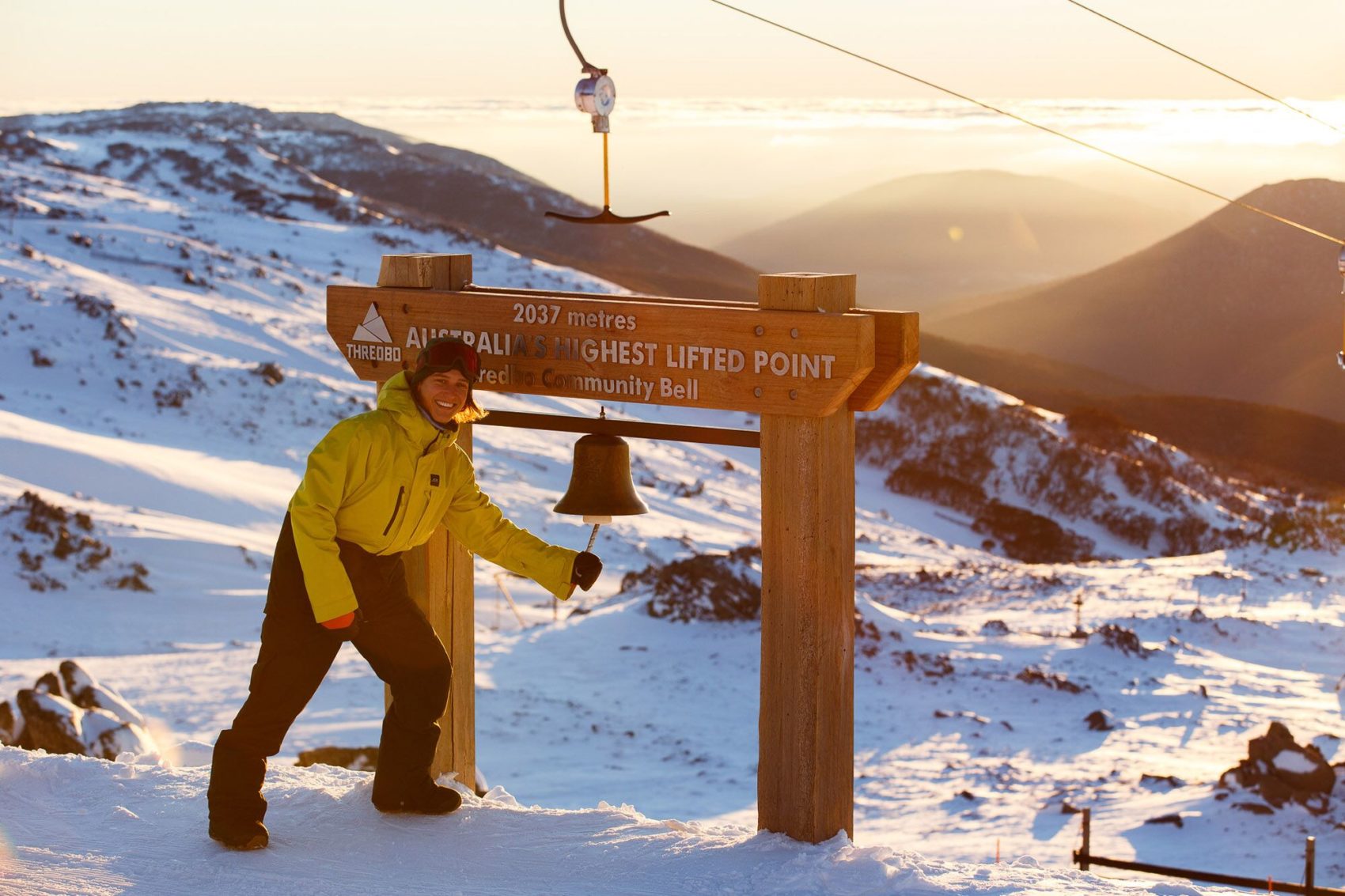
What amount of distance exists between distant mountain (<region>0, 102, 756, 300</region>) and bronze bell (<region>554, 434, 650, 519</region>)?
50.8m

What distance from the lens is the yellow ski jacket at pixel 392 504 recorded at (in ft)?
16.1

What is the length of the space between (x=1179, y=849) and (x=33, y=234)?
92.9ft

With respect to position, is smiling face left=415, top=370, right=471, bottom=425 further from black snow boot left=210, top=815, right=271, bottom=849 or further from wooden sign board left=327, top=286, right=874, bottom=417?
black snow boot left=210, top=815, right=271, bottom=849

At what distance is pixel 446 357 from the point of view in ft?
16.7

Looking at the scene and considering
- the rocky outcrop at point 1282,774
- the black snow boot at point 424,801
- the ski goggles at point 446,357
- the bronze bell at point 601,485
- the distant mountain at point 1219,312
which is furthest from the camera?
the distant mountain at point 1219,312

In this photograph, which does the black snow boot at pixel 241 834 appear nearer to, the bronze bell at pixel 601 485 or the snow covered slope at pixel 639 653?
the snow covered slope at pixel 639 653

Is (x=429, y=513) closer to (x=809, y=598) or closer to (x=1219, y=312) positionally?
(x=809, y=598)

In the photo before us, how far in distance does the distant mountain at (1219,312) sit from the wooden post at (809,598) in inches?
1877

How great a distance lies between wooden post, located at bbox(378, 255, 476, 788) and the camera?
19.0 feet

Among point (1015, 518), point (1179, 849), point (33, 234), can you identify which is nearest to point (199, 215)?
point (33, 234)

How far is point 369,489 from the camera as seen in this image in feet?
16.7

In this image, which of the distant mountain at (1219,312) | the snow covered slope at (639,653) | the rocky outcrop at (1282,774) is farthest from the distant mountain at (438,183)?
the rocky outcrop at (1282,774)

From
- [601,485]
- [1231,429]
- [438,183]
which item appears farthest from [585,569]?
[438,183]

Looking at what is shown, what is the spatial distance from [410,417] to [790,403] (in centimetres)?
142
